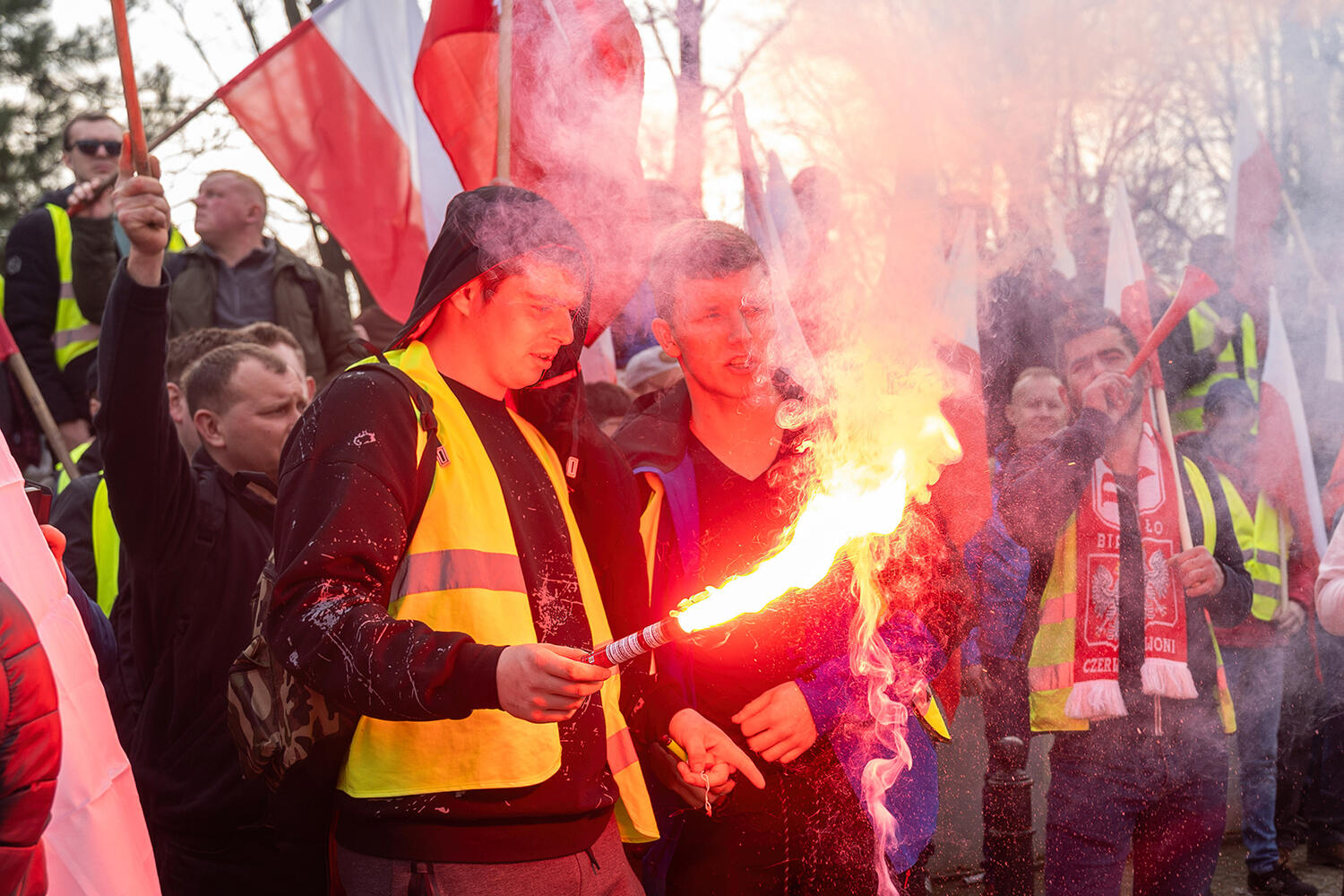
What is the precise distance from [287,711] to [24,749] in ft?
1.43

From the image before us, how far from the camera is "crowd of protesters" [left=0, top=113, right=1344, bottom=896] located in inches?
74.4

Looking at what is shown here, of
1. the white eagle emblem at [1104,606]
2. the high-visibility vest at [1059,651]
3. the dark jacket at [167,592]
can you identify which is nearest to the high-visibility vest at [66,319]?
the dark jacket at [167,592]

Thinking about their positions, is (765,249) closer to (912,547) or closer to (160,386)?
(912,547)

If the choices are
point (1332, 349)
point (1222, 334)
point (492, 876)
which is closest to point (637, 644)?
point (492, 876)

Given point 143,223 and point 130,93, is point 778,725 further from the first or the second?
point 130,93

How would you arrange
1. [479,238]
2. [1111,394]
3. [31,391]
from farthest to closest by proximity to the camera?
[31,391] → [1111,394] → [479,238]

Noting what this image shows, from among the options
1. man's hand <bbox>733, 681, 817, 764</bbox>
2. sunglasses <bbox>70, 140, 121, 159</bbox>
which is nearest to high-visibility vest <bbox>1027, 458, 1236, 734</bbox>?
man's hand <bbox>733, 681, 817, 764</bbox>

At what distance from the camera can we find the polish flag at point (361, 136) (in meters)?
4.39

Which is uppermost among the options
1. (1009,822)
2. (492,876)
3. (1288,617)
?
(492,876)

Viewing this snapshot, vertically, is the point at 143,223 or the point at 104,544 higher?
the point at 143,223

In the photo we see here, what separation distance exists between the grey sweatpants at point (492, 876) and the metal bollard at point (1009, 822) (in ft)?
6.68

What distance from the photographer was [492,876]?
1.91 meters

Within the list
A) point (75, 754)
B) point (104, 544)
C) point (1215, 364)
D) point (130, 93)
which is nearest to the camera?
point (75, 754)

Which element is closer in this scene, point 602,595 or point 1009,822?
point 602,595
